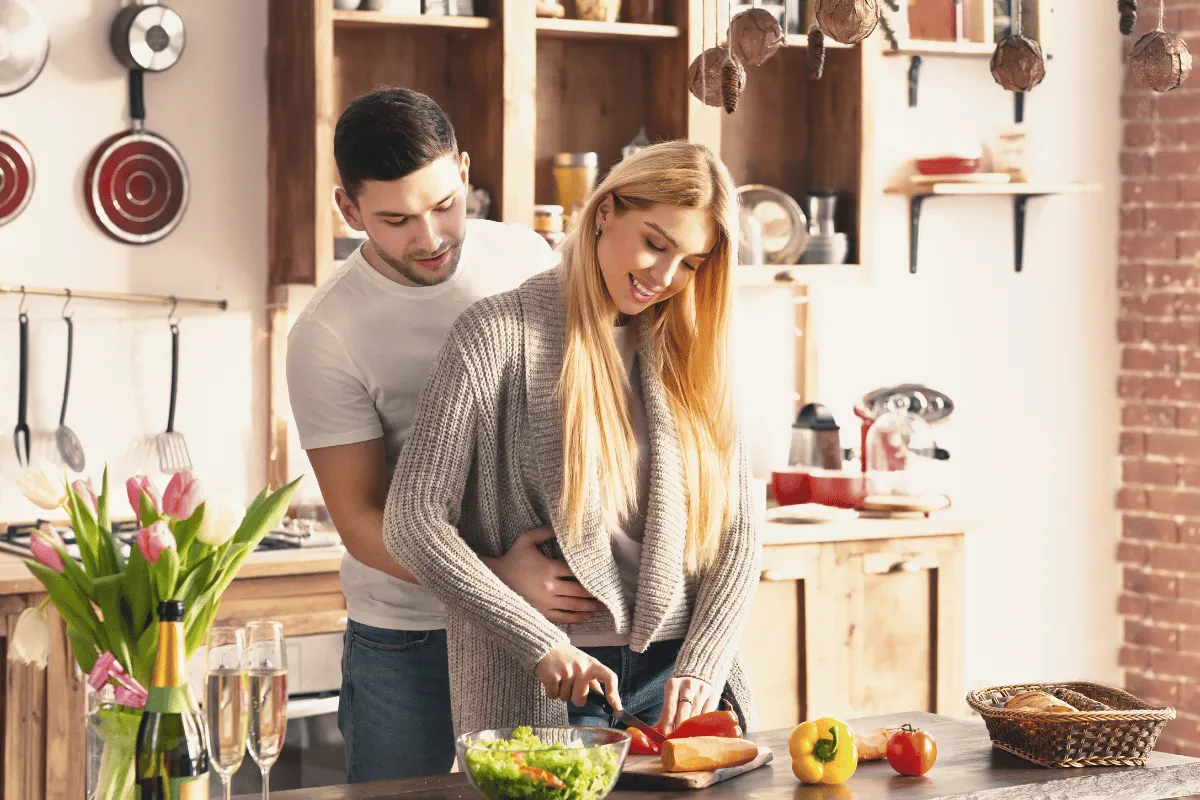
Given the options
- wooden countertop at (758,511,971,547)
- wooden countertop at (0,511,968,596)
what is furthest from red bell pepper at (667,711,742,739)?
wooden countertop at (758,511,971,547)

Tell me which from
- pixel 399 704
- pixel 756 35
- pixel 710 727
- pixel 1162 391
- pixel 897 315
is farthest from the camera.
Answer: pixel 1162 391

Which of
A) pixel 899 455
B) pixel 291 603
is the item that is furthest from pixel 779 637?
pixel 291 603

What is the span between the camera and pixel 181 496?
60.6 inches

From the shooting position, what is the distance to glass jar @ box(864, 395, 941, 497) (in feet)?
13.5

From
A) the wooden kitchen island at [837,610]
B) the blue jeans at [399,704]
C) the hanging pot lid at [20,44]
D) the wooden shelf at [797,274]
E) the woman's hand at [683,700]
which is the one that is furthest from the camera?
the wooden shelf at [797,274]

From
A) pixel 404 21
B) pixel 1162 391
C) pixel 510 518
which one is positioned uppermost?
pixel 404 21

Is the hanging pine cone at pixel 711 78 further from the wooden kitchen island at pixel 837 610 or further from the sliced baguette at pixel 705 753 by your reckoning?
the wooden kitchen island at pixel 837 610

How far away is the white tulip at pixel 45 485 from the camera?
1514mm

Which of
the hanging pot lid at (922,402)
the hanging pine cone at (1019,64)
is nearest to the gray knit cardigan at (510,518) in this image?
the hanging pine cone at (1019,64)

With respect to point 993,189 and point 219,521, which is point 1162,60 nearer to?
point 219,521

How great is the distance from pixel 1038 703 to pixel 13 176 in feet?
8.86

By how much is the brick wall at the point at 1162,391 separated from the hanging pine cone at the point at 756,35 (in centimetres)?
278

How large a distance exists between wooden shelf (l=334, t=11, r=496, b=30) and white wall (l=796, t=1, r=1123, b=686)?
138 cm

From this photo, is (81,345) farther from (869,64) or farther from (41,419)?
(869,64)
